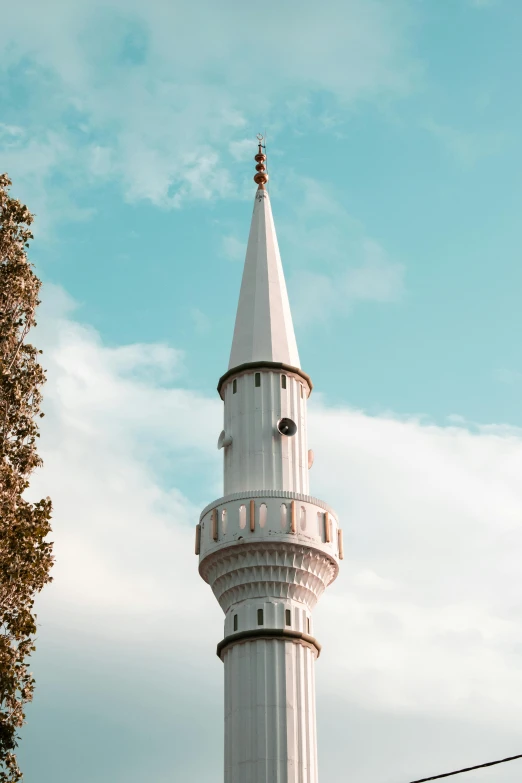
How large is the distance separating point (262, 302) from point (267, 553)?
8.75m

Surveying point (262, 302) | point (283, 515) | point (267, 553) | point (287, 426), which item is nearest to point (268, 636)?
point (267, 553)

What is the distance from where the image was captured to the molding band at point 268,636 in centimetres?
3103

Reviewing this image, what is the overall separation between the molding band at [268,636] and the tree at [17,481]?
7.40 metres

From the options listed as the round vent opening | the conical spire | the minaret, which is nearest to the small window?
the minaret

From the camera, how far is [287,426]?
112 feet

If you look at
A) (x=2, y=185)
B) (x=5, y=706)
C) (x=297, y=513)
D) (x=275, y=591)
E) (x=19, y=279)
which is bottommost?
(x=5, y=706)

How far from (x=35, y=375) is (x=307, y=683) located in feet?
35.6

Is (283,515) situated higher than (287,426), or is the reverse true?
(287,426)

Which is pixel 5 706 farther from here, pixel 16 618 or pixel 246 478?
pixel 246 478

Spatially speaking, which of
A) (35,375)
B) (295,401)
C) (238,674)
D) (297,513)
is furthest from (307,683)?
(35,375)

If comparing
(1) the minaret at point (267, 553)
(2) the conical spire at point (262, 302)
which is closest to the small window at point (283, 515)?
(1) the minaret at point (267, 553)

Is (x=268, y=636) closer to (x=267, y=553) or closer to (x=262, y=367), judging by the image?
(x=267, y=553)

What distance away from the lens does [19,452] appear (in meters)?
26.4

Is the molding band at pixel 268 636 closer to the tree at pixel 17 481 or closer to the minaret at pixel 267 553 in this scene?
the minaret at pixel 267 553
